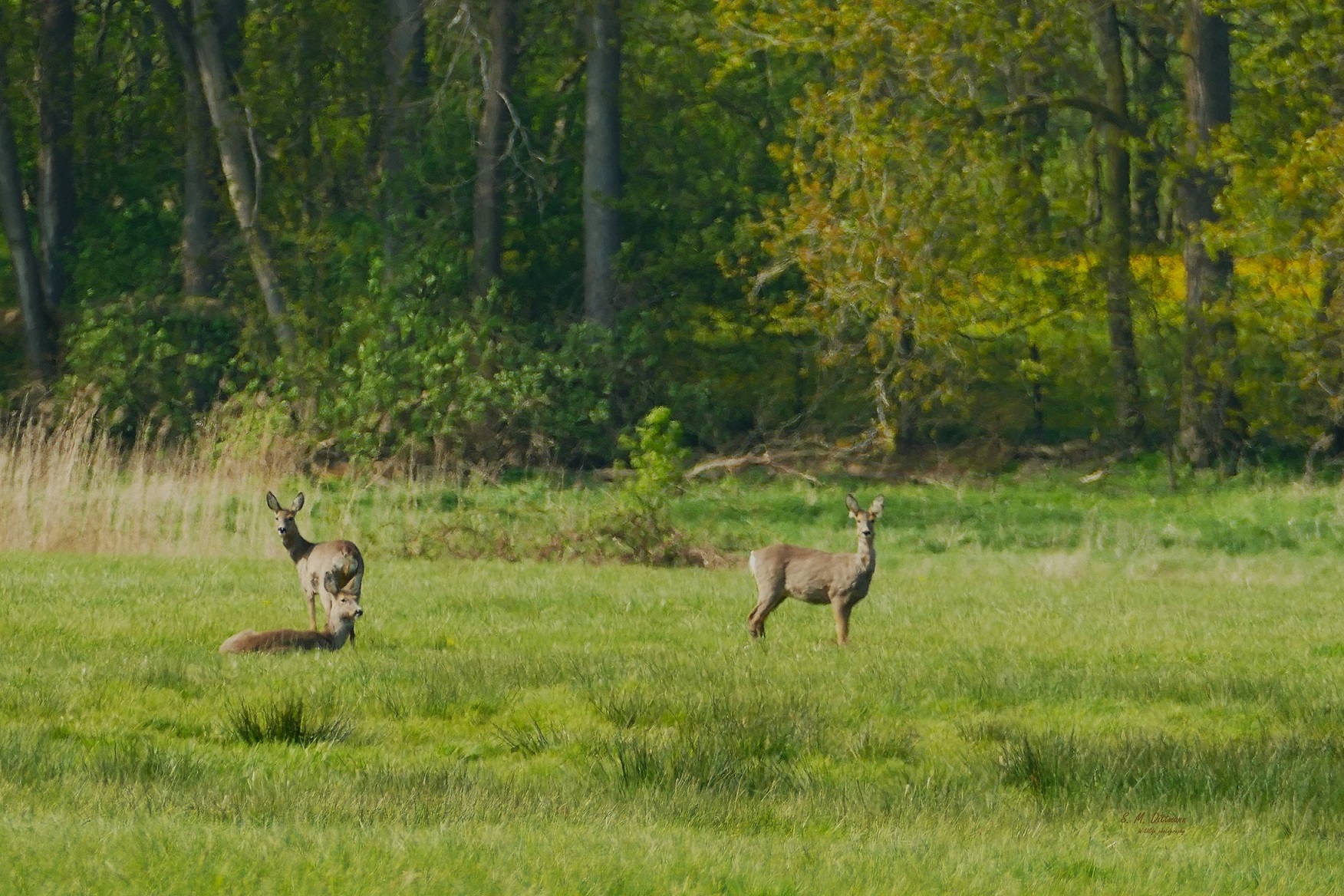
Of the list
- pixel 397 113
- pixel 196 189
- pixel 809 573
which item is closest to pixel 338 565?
pixel 809 573

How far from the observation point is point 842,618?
13695 mm

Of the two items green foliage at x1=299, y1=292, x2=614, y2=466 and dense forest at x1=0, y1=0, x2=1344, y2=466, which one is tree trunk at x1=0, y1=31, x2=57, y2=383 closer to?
dense forest at x1=0, y1=0, x2=1344, y2=466

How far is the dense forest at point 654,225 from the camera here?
27.9 m

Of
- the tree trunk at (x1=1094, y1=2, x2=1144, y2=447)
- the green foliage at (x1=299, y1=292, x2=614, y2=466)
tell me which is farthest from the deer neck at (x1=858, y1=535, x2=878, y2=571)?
the tree trunk at (x1=1094, y1=2, x2=1144, y2=447)

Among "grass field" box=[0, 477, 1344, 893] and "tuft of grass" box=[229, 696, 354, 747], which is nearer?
"grass field" box=[0, 477, 1344, 893]

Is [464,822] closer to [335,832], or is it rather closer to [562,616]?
[335,832]

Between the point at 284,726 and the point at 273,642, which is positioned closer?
the point at 284,726

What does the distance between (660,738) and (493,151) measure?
23541mm

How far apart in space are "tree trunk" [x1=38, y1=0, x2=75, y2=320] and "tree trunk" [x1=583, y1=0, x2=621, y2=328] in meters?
8.74

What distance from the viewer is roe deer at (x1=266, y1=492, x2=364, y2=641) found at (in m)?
13.3

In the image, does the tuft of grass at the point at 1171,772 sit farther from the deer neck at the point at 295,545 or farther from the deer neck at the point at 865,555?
the deer neck at the point at 295,545

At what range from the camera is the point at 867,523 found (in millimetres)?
13539

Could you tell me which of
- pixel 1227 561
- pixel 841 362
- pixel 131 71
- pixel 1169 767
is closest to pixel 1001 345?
pixel 841 362

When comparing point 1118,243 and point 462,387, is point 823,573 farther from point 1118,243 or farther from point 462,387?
point 1118,243
